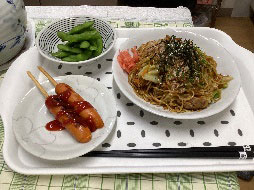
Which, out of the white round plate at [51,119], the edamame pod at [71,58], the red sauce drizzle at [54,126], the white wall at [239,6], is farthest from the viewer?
the white wall at [239,6]

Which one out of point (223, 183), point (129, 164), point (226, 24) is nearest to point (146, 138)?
point (129, 164)

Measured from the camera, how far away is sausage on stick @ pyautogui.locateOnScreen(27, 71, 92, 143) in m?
0.97

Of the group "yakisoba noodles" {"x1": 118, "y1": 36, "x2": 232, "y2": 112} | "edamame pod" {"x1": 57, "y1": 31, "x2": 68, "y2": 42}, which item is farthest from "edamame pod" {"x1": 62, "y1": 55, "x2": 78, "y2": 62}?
"yakisoba noodles" {"x1": 118, "y1": 36, "x2": 232, "y2": 112}

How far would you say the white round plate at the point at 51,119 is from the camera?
95cm

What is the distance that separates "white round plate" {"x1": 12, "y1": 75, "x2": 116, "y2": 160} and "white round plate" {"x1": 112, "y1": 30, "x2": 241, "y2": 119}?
0.10 meters

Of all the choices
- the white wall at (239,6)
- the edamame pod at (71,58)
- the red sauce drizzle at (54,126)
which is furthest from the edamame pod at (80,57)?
the white wall at (239,6)

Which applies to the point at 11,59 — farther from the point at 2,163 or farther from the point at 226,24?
the point at 226,24

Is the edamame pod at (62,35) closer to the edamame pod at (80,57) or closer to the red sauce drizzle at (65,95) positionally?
the edamame pod at (80,57)

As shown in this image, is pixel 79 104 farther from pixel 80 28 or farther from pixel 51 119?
pixel 80 28

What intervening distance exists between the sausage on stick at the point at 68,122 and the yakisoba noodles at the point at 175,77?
335mm

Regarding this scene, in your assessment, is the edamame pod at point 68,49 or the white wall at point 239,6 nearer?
the edamame pod at point 68,49

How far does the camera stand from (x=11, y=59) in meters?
1.40

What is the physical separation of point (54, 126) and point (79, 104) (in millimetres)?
133

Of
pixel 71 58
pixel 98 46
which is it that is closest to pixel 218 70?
pixel 98 46
